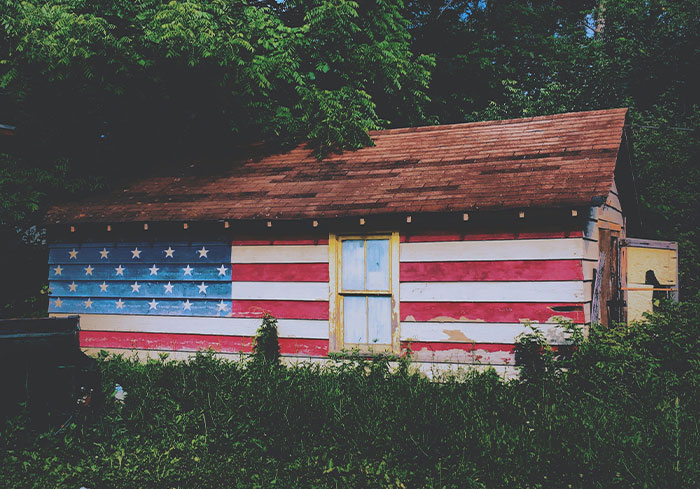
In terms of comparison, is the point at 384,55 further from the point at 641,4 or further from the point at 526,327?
the point at 641,4

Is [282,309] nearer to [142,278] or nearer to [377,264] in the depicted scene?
[377,264]

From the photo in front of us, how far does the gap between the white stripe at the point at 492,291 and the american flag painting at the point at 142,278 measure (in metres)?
2.92

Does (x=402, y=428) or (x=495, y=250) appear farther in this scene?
(x=495, y=250)

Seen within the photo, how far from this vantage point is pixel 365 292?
8734 millimetres

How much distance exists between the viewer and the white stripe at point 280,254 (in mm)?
8938

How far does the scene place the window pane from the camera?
8.78 metres

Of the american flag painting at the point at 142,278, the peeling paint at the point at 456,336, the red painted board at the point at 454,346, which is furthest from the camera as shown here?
the american flag painting at the point at 142,278

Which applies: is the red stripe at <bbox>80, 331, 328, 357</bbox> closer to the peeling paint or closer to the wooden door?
the peeling paint

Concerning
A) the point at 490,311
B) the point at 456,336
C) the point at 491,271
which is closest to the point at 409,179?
the point at 491,271

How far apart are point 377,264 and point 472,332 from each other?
1598 mm

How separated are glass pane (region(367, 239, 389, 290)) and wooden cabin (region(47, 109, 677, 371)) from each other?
0.02 m

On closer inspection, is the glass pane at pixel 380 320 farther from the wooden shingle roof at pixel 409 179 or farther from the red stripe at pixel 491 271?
the wooden shingle roof at pixel 409 179

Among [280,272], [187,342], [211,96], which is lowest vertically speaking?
[187,342]

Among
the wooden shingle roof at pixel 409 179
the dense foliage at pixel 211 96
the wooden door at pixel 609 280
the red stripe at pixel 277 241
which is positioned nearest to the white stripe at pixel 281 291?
the red stripe at pixel 277 241
